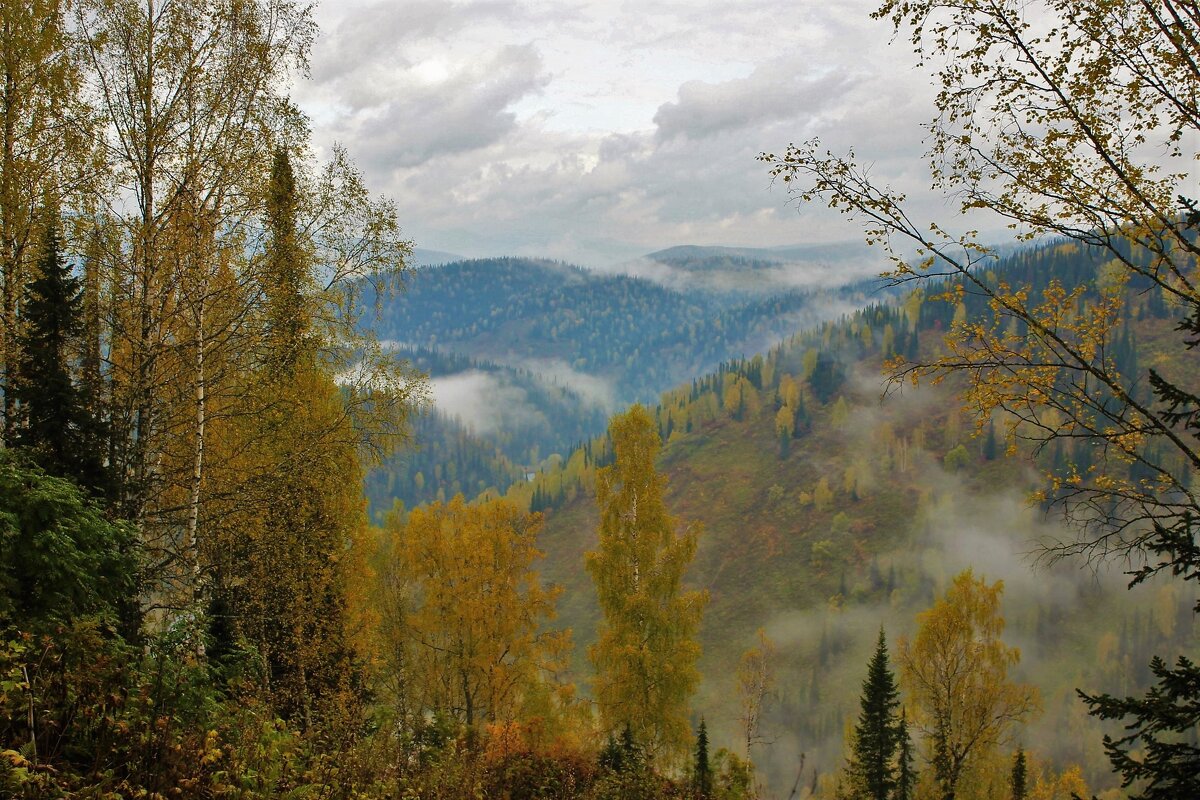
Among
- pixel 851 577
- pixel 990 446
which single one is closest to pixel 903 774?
pixel 851 577

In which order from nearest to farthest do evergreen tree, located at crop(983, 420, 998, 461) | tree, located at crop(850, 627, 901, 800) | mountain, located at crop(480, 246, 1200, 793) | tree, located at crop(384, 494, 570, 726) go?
tree, located at crop(384, 494, 570, 726) < tree, located at crop(850, 627, 901, 800) < mountain, located at crop(480, 246, 1200, 793) < evergreen tree, located at crop(983, 420, 998, 461)

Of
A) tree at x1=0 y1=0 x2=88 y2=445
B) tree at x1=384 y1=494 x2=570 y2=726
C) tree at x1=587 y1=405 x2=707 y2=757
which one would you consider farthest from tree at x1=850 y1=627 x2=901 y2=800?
tree at x1=0 y1=0 x2=88 y2=445

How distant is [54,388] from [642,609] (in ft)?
43.9

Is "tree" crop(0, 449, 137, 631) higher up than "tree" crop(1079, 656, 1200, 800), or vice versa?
"tree" crop(0, 449, 137, 631)

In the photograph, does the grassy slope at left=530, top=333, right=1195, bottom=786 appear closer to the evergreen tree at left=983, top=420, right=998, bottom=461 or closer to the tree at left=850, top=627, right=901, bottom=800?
the evergreen tree at left=983, top=420, right=998, bottom=461

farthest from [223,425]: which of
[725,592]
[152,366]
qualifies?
[725,592]

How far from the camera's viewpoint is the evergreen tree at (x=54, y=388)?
10.6 meters

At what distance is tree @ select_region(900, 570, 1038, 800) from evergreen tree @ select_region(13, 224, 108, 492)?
24991 mm

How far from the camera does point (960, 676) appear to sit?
25344mm

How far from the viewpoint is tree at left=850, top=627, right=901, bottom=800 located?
1117 inches

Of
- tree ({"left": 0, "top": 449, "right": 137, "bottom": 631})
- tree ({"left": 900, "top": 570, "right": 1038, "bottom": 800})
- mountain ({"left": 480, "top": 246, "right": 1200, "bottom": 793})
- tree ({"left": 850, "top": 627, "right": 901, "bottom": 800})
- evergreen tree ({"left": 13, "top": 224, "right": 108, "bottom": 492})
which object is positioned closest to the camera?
tree ({"left": 0, "top": 449, "right": 137, "bottom": 631})

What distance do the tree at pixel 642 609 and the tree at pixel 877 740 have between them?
13.3 metres

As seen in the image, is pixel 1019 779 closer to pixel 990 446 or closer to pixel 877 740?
pixel 877 740

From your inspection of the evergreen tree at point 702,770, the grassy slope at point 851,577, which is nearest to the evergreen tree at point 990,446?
the grassy slope at point 851,577
